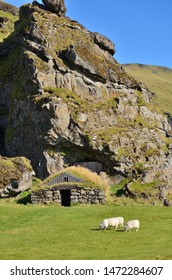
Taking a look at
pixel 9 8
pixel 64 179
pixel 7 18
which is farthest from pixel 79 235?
pixel 9 8

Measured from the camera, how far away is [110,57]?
75.6 meters

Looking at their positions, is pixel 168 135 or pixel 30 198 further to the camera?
pixel 168 135

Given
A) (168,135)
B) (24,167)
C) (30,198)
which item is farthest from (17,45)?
(30,198)

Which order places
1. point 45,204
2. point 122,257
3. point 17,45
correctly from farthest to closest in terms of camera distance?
point 17,45 < point 45,204 < point 122,257

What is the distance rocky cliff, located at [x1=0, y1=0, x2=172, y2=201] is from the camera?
5647 centimetres

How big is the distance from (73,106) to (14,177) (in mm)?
17819

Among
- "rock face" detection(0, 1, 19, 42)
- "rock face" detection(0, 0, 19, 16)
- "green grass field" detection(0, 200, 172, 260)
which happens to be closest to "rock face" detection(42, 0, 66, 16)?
"rock face" detection(0, 1, 19, 42)

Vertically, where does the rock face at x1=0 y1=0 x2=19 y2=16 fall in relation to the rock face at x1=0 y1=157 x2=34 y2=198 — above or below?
above

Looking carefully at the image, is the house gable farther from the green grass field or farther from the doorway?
the green grass field

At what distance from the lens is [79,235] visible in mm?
25000

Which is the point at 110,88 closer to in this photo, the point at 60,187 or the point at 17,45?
the point at 17,45

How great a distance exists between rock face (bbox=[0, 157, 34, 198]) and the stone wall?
17.1 feet

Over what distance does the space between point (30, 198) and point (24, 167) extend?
659cm

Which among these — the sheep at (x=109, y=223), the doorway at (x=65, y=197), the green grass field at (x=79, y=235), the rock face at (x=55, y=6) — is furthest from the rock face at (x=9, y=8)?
the sheep at (x=109, y=223)
